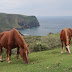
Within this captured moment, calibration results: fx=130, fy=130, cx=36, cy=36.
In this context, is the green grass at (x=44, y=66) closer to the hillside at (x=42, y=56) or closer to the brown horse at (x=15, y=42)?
the hillside at (x=42, y=56)

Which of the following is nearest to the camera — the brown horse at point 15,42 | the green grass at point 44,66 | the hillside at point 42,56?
the green grass at point 44,66

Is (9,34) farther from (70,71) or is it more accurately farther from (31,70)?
(70,71)

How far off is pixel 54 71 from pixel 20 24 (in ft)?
639

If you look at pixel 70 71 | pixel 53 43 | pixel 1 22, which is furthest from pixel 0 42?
pixel 1 22

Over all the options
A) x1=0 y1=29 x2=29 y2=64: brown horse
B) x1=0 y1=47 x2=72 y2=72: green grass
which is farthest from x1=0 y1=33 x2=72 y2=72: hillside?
x1=0 y1=29 x2=29 y2=64: brown horse

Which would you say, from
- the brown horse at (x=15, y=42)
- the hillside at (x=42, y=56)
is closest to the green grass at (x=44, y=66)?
the hillside at (x=42, y=56)

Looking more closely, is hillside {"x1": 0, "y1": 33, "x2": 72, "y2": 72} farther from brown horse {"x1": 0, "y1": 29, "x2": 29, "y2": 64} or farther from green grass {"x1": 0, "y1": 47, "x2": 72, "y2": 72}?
brown horse {"x1": 0, "y1": 29, "x2": 29, "y2": 64}

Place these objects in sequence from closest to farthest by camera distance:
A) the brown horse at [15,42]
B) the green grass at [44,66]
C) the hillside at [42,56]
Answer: the green grass at [44,66]
the hillside at [42,56]
the brown horse at [15,42]

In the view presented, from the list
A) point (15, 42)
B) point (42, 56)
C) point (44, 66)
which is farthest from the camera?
point (42, 56)

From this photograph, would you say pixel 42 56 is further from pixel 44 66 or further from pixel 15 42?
pixel 44 66

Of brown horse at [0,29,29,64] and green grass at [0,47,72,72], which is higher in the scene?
brown horse at [0,29,29,64]

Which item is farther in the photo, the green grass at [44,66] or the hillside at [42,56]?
the hillside at [42,56]

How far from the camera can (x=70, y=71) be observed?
24.1ft

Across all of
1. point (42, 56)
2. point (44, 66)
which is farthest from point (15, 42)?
point (42, 56)
